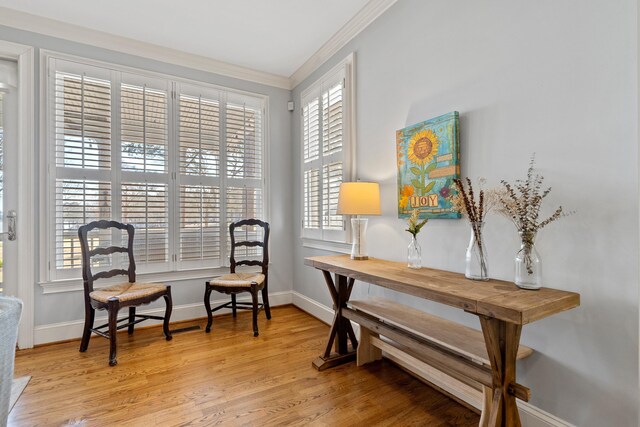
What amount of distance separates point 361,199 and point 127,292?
204 cm

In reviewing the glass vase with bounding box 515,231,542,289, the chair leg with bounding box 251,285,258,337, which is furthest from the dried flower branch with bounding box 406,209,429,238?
the chair leg with bounding box 251,285,258,337

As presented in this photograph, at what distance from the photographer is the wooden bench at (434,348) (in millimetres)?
1479

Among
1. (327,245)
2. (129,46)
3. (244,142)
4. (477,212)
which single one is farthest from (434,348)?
(129,46)

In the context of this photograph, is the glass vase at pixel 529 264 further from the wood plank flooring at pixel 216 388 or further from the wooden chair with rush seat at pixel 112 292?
the wooden chair with rush seat at pixel 112 292

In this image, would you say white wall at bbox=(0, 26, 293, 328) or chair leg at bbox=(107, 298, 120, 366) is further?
white wall at bbox=(0, 26, 293, 328)

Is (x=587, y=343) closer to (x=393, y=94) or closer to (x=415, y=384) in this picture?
(x=415, y=384)

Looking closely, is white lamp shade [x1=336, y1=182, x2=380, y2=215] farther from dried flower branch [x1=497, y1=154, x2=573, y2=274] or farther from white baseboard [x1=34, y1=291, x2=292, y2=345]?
white baseboard [x1=34, y1=291, x2=292, y2=345]

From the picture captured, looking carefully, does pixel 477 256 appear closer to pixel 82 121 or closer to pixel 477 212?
pixel 477 212

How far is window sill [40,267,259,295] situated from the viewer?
9.06 ft

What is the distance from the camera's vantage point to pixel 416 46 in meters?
2.19

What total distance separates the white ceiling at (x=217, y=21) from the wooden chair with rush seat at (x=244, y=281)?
5.91 feet

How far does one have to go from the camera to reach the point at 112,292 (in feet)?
8.51

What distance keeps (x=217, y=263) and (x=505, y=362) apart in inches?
113

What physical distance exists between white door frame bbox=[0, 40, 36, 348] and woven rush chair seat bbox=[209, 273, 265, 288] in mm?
1469
